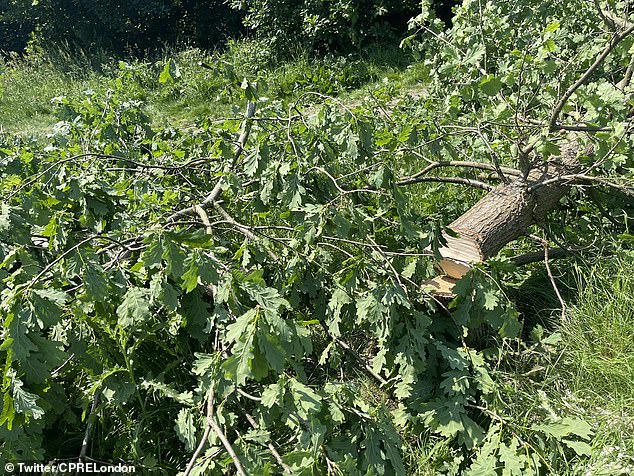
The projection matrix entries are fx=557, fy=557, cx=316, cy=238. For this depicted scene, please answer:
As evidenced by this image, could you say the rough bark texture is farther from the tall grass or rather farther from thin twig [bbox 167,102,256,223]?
the tall grass

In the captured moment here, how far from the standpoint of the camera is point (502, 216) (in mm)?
2656

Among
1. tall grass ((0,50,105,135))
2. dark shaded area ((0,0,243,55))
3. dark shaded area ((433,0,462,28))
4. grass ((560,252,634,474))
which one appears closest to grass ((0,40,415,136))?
tall grass ((0,50,105,135))

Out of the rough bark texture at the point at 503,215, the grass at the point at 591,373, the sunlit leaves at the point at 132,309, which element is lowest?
the grass at the point at 591,373

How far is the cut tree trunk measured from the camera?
8.41 ft

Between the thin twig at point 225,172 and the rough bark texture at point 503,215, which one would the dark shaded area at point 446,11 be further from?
the thin twig at point 225,172

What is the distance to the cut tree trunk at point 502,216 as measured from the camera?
2.56m

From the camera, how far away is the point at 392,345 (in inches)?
82.1

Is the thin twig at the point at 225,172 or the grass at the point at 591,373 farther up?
the thin twig at the point at 225,172

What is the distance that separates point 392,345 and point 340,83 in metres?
5.35

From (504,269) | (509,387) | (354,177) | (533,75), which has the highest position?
(533,75)

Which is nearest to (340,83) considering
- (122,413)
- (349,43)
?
(349,43)

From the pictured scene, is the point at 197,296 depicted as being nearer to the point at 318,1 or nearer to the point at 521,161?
the point at 521,161

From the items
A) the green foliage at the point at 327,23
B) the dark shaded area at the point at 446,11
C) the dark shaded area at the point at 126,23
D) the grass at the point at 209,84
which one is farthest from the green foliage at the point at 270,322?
the dark shaded area at the point at 126,23

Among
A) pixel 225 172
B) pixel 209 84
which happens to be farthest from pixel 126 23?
pixel 225 172
